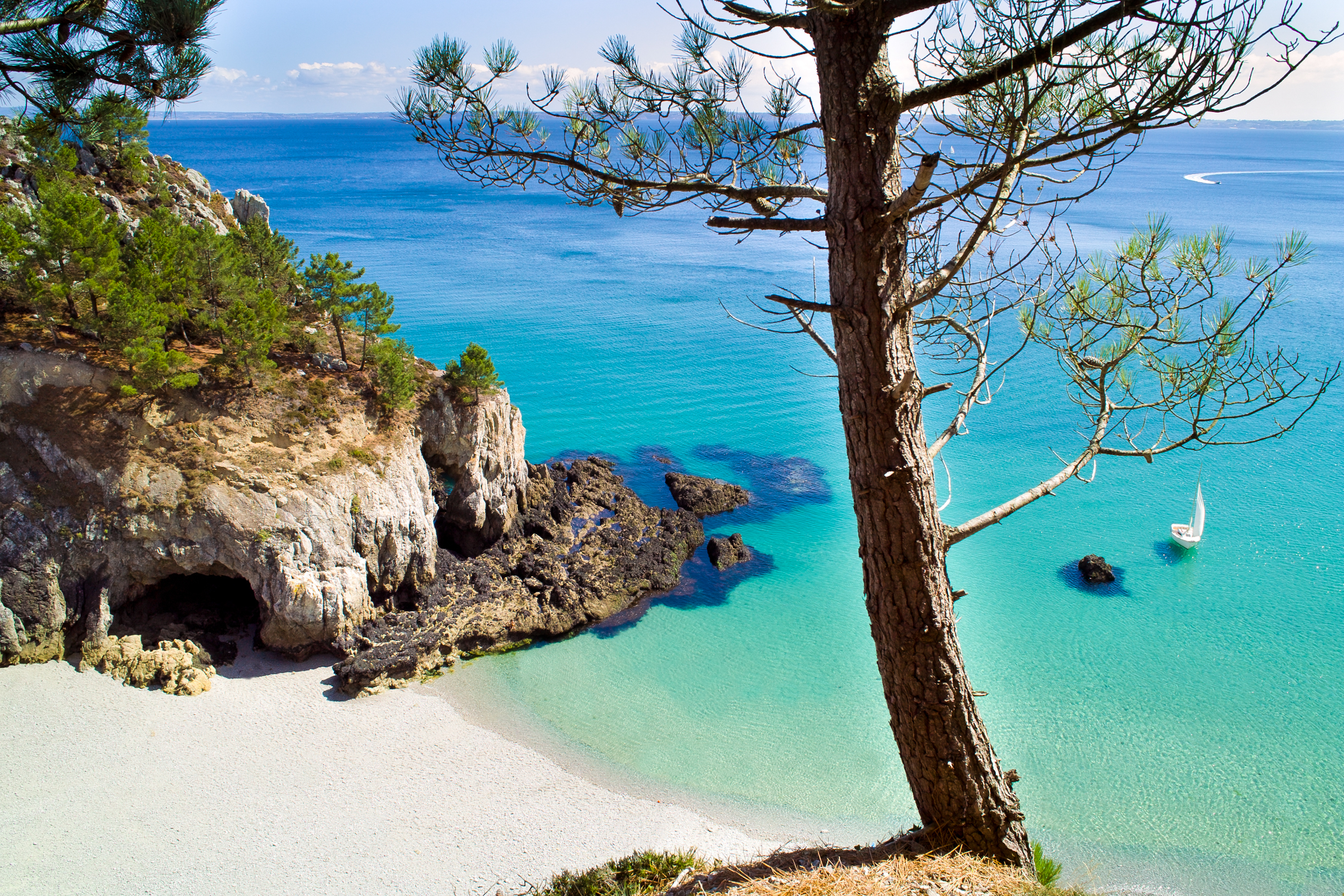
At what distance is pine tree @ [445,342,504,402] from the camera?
1580 centimetres

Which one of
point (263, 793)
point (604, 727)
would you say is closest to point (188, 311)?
point (263, 793)

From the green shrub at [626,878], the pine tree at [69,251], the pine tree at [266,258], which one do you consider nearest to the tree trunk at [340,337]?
the pine tree at [266,258]

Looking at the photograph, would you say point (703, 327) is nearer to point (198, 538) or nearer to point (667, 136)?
point (198, 538)

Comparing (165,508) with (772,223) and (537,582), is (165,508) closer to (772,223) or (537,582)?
(537,582)

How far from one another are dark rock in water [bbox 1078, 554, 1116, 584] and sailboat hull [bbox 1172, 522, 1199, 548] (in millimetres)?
2453

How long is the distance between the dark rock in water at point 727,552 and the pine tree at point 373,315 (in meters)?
8.43

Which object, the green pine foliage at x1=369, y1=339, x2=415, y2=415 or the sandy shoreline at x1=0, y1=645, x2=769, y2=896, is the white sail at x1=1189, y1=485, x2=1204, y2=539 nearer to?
the sandy shoreline at x1=0, y1=645, x2=769, y2=896

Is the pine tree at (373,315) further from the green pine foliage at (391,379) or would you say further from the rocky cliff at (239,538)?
the rocky cliff at (239,538)

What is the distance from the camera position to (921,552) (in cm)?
487

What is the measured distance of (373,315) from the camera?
15414 millimetres

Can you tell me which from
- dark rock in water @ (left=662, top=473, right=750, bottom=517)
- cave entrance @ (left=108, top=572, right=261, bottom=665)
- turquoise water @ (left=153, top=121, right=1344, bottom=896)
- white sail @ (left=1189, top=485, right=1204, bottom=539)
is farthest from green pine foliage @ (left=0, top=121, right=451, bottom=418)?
white sail @ (left=1189, top=485, right=1204, bottom=539)

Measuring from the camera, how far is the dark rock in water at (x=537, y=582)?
13.6 meters

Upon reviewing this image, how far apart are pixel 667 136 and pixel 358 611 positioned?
10995 mm

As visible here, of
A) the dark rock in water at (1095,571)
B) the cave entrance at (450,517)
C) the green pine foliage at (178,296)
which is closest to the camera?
the green pine foliage at (178,296)
